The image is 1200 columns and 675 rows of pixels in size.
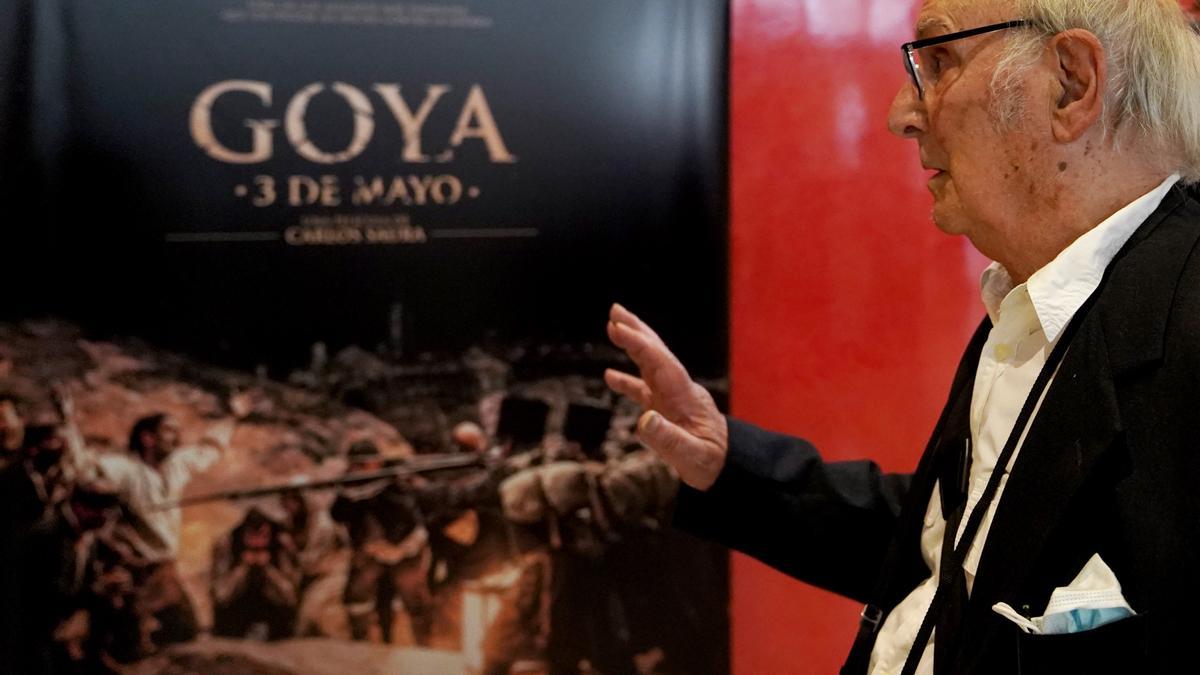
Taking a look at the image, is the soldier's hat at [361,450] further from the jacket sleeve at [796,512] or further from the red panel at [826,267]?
the red panel at [826,267]

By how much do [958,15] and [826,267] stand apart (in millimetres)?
970

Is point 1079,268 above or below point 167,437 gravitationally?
above

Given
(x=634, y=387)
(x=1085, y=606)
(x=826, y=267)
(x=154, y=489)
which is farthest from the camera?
(x=826, y=267)

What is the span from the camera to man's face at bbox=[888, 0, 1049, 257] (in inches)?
53.4

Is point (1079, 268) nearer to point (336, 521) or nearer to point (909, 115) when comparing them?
point (909, 115)

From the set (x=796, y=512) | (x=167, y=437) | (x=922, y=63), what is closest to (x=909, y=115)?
(x=922, y=63)

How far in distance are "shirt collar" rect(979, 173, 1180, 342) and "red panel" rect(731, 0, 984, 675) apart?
3.43 ft

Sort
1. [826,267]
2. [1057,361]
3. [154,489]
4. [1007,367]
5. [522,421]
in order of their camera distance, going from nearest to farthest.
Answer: [1057,361], [1007,367], [154,489], [522,421], [826,267]

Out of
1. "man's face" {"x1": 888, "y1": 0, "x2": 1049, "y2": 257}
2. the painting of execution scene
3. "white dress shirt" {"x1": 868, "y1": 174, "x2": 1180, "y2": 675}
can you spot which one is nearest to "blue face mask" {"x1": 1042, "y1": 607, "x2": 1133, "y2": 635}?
"white dress shirt" {"x1": 868, "y1": 174, "x2": 1180, "y2": 675}

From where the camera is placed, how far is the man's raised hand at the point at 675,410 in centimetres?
169

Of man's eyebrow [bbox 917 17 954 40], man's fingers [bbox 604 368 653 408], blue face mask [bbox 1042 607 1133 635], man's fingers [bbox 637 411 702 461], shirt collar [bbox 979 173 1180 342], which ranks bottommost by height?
blue face mask [bbox 1042 607 1133 635]

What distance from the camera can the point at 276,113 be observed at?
1966mm

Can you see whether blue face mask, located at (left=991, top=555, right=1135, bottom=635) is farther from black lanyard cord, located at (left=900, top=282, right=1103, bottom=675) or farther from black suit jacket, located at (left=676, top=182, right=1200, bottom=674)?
black lanyard cord, located at (left=900, top=282, right=1103, bottom=675)

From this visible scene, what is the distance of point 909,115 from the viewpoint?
150 cm
